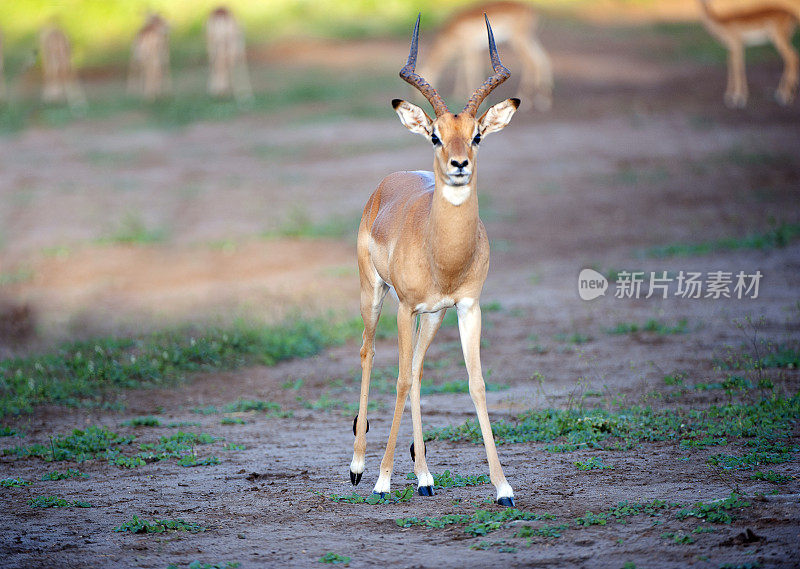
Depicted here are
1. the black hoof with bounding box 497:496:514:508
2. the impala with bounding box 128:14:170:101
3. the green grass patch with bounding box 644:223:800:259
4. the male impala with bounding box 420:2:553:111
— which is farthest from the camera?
the impala with bounding box 128:14:170:101

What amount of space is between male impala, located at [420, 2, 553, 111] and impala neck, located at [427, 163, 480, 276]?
1470 cm

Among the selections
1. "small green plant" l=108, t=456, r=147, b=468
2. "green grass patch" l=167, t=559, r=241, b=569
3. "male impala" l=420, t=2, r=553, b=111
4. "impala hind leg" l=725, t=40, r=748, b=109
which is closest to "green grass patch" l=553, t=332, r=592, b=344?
"small green plant" l=108, t=456, r=147, b=468

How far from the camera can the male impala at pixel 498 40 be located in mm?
20109

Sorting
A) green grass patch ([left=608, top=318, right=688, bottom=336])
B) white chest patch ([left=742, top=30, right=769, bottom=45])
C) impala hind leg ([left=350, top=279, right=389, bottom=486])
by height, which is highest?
white chest patch ([left=742, top=30, right=769, bottom=45])

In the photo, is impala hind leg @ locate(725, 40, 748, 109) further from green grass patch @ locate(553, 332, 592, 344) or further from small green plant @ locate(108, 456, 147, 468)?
small green plant @ locate(108, 456, 147, 468)

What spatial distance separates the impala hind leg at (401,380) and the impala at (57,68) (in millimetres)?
17966

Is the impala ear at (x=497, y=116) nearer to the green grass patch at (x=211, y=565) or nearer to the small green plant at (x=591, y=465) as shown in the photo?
the small green plant at (x=591, y=465)

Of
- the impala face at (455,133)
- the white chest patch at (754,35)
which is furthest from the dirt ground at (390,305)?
the impala face at (455,133)

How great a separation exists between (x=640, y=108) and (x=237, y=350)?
11809 mm

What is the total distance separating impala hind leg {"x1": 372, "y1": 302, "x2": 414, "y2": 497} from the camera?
5.35 meters

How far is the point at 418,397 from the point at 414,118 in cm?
146

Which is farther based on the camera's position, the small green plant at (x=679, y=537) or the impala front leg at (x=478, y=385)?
the impala front leg at (x=478, y=385)

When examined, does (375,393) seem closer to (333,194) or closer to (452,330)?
(452,330)

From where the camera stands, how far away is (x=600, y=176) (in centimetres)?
1534
